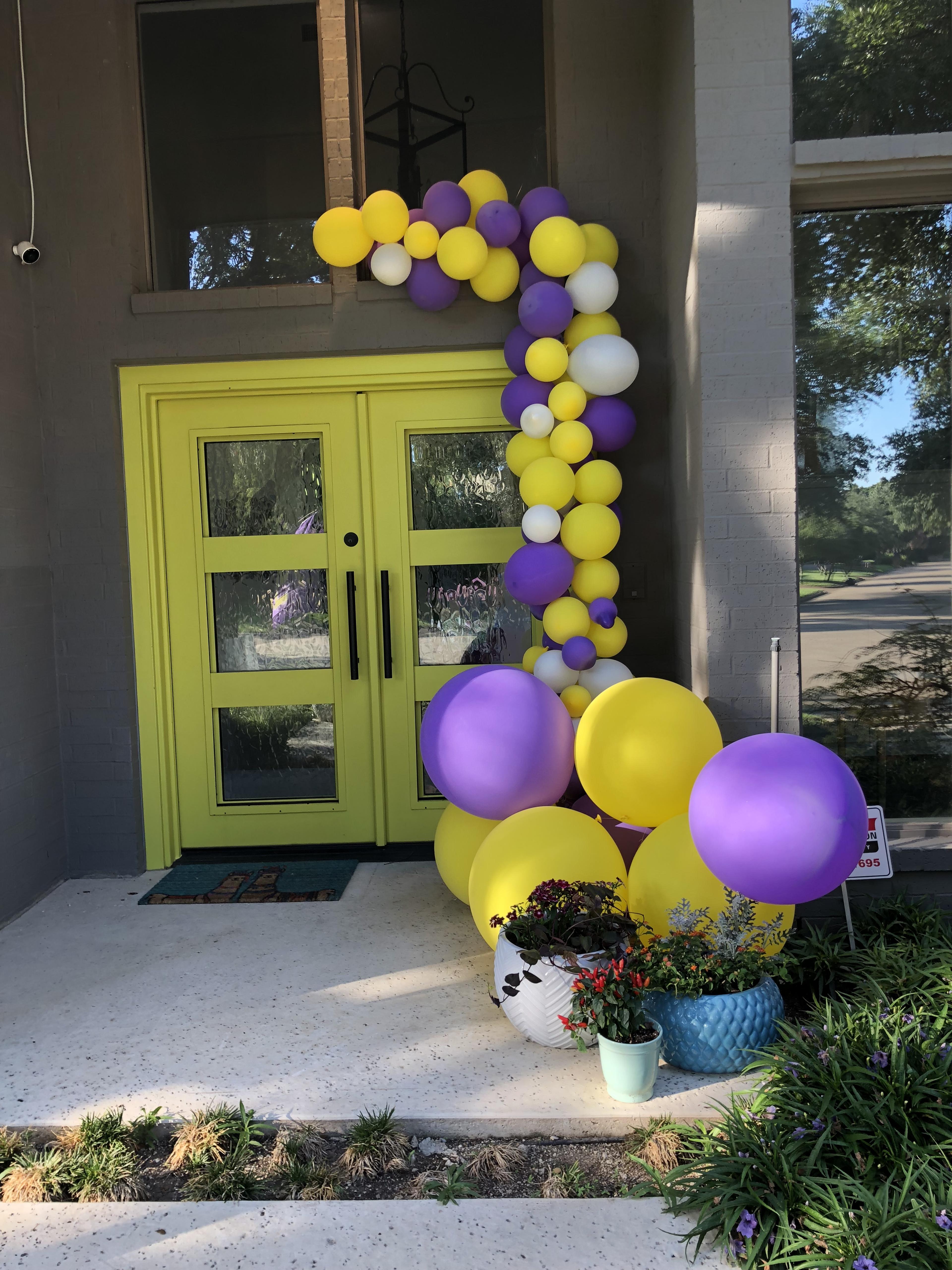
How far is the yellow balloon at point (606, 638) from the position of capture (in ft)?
12.0

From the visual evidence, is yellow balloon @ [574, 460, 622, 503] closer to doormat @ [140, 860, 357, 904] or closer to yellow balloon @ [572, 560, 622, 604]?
yellow balloon @ [572, 560, 622, 604]

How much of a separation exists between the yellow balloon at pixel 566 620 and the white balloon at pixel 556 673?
0.23ft

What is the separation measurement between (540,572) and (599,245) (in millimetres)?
1279

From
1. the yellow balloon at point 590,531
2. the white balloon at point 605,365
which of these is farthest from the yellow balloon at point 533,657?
the white balloon at point 605,365

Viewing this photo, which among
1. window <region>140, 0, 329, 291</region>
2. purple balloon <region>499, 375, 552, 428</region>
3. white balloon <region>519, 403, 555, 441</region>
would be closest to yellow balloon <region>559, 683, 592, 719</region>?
white balloon <region>519, 403, 555, 441</region>

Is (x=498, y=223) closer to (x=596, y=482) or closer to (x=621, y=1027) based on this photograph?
(x=596, y=482)

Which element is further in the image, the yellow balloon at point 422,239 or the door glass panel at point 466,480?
the door glass panel at point 466,480

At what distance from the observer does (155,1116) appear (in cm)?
239

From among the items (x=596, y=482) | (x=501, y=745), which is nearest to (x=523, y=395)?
(x=596, y=482)

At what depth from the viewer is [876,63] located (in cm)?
329

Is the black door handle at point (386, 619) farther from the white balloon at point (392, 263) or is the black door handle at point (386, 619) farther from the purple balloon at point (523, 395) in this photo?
the white balloon at point (392, 263)

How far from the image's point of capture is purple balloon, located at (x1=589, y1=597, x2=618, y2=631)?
3.59 m

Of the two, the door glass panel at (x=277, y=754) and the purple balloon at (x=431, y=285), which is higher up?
the purple balloon at (x=431, y=285)

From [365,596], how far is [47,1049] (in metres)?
2.14
